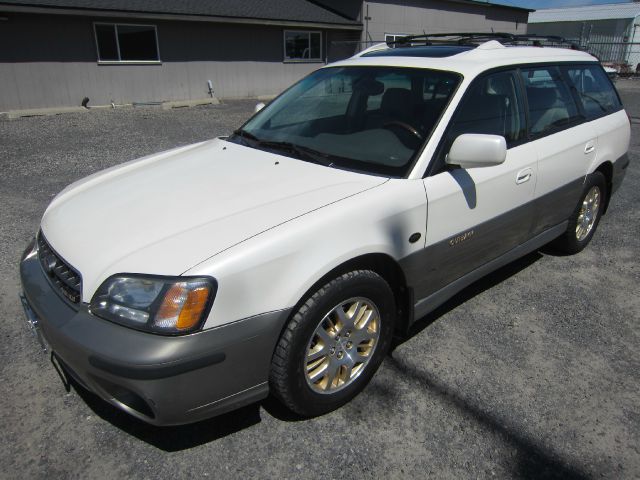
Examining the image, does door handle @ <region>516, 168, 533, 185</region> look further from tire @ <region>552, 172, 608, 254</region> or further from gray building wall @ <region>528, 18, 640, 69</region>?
gray building wall @ <region>528, 18, 640, 69</region>

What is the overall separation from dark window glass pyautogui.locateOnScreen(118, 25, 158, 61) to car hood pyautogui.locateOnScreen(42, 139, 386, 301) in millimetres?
12622

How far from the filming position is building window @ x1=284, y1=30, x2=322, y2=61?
57.2 ft

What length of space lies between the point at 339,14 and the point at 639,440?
19189 mm

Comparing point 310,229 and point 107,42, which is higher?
point 107,42

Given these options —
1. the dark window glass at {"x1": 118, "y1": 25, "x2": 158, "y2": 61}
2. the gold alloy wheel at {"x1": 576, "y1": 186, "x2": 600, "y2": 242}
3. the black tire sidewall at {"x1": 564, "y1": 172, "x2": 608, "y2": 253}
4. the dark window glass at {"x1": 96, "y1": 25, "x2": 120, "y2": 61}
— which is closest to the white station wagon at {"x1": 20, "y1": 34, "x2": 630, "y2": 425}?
the black tire sidewall at {"x1": 564, "y1": 172, "x2": 608, "y2": 253}

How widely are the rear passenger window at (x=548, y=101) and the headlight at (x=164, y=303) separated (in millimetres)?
2600

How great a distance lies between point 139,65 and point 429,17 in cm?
1240

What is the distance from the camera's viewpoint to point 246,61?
1648cm

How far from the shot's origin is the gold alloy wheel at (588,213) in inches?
169

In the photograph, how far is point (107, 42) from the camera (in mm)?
13680

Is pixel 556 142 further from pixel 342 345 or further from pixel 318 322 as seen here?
pixel 318 322

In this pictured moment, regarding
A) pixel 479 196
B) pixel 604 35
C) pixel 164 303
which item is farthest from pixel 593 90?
pixel 604 35

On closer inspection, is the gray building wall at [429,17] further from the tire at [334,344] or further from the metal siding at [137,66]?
the tire at [334,344]

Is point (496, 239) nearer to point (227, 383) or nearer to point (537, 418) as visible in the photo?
point (537, 418)
